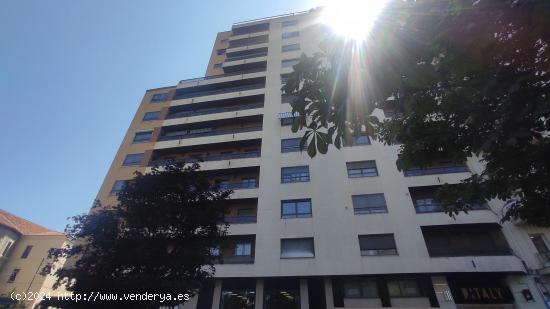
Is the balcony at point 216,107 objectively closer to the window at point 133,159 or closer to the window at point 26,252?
the window at point 133,159

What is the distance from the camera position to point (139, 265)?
9.12 m

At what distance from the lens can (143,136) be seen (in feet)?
84.6

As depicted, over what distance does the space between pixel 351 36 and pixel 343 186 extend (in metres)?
16.2

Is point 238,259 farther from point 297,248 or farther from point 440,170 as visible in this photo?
point 440,170

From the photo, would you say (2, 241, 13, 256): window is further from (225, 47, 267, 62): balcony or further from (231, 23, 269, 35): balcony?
(231, 23, 269, 35): balcony

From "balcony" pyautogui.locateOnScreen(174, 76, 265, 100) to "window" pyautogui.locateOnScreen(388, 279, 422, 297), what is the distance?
21349 millimetres

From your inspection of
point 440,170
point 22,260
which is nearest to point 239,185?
point 440,170

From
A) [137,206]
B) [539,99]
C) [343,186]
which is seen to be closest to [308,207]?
[343,186]

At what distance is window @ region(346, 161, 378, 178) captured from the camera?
739 inches

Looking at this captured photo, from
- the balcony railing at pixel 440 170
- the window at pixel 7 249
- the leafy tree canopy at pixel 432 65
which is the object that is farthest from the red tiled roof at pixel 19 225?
the leafy tree canopy at pixel 432 65

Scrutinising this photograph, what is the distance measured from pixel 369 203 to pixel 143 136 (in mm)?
21978

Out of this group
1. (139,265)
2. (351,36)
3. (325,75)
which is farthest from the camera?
(139,265)

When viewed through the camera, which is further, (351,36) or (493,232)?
(493,232)

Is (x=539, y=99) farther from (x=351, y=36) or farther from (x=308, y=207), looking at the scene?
(x=308, y=207)
